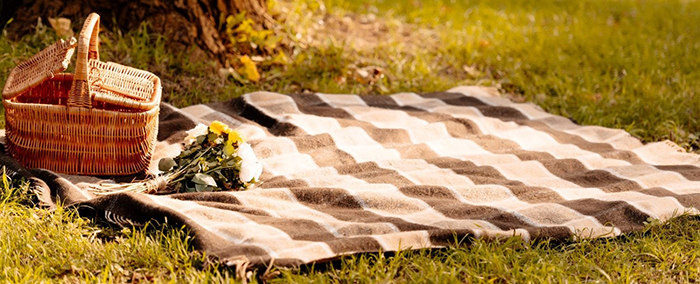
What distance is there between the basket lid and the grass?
43 cm

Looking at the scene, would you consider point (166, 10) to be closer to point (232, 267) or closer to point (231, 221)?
point (231, 221)

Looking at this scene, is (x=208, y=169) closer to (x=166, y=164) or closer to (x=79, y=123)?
(x=166, y=164)

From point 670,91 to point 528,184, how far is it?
2.14 meters

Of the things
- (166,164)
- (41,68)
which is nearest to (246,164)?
(166,164)

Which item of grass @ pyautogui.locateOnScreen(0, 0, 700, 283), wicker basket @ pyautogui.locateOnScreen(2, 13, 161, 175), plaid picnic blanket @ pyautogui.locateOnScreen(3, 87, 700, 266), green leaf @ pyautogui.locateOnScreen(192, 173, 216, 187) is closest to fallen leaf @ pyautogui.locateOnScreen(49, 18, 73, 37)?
grass @ pyautogui.locateOnScreen(0, 0, 700, 283)

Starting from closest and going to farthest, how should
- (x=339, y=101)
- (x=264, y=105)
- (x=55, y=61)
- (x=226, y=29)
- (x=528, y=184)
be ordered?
1. (x=55, y=61)
2. (x=528, y=184)
3. (x=264, y=105)
4. (x=339, y=101)
5. (x=226, y=29)

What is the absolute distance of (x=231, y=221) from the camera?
2740 millimetres

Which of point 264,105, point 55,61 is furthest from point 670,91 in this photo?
point 55,61

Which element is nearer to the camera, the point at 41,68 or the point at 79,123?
the point at 79,123

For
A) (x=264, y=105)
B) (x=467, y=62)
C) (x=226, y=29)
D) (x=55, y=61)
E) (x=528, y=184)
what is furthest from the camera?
(x=467, y=62)

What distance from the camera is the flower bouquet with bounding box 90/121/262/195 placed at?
3.03 metres

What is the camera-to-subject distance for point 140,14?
471 cm

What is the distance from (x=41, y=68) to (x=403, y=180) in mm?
1659

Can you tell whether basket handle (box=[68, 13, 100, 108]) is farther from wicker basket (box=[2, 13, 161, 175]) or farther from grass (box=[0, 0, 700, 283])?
grass (box=[0, 0, 700, 283])
